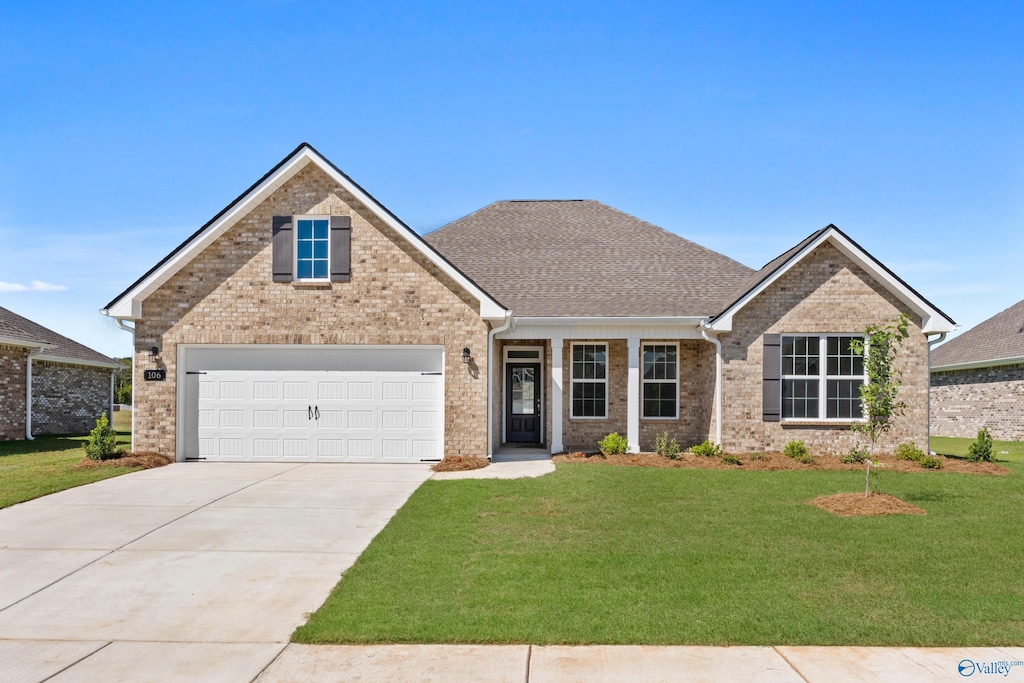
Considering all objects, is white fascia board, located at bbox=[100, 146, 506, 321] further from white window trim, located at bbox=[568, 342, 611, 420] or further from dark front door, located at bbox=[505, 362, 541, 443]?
dark front door, located at bbox=[505, 362, 541, 443]

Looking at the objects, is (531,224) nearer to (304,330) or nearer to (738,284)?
(738,284)

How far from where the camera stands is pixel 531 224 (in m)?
21.6

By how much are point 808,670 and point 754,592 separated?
160 cm

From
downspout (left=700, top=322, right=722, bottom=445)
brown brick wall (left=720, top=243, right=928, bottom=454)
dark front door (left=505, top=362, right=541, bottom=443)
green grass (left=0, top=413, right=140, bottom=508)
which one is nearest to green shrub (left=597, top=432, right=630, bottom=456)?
downspout (left=700, top=322, right=722, bottom=445)

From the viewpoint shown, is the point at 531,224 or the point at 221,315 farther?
the point at 531,224

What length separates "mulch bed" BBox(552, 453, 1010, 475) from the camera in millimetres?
14742

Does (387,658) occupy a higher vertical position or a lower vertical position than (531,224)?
Result: lower

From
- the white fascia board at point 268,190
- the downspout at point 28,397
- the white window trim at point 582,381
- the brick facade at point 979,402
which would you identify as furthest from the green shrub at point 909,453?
the downspout at point 28,397

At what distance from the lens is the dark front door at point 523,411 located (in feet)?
62.2

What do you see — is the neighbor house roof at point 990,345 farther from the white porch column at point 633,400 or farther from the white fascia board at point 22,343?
the white fascia board at point 22,343

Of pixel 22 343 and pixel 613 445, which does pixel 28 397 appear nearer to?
pixel 22 343

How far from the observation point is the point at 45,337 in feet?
80.2

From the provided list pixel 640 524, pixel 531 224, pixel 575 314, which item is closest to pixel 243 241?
pixel 575 314

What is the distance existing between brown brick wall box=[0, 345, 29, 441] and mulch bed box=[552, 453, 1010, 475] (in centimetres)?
1652
